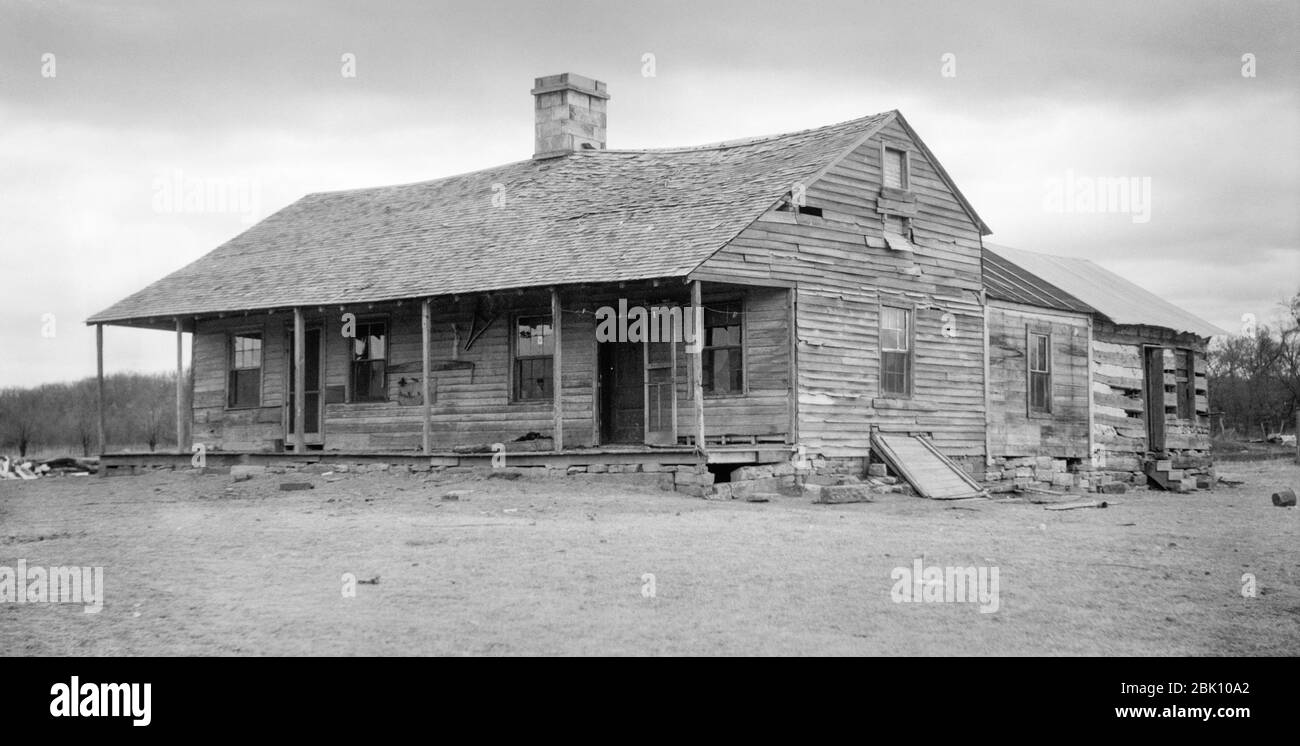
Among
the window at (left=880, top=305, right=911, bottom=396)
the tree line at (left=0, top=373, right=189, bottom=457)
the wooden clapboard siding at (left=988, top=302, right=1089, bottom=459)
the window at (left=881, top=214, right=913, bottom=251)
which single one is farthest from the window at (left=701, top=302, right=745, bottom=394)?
the tree line at (left=0, top=373, right=189, bottom=457)

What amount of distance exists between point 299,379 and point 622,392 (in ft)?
21.3

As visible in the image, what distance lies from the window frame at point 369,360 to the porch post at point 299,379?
83 cm

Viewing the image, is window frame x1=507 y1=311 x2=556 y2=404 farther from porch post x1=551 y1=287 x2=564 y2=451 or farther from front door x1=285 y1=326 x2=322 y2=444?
front door x1=285 y1=326 x2=322 y2=444

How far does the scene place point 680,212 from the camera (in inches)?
894

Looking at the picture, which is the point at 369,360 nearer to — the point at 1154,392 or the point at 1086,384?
the point at 1086,384

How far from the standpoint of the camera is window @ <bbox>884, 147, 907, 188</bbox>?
77.3 feet

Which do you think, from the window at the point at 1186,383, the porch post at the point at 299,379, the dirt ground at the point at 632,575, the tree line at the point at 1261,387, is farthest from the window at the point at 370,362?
the tree line at the point at 1261,387

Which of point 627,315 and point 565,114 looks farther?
point 565,114

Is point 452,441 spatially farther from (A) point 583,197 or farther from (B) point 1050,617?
(B) point 1050,617

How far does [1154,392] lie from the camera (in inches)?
1173

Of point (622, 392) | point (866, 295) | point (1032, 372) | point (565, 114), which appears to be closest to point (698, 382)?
point (622, 392)
